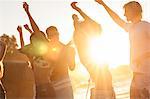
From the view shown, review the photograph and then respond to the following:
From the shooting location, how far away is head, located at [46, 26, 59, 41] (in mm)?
8984

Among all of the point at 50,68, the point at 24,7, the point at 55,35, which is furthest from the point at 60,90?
the point at 24,7

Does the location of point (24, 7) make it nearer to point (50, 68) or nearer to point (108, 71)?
point (50, 68)

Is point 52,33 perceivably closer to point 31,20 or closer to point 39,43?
point 39,43

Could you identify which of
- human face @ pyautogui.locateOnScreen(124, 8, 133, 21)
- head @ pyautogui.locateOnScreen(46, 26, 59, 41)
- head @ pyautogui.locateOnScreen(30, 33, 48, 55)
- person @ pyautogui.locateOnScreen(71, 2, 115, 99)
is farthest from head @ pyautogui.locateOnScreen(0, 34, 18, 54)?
human face @ pyautogui.locateOnScreen(124, 8, 133, 21)

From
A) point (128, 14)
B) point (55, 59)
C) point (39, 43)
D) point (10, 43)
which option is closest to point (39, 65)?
point (55, 59)

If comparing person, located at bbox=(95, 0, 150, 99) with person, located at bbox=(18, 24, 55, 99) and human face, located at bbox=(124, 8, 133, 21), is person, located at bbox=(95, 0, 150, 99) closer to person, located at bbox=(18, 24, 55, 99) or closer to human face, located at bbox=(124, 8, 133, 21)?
human face, located at bbox=(124, 8, 133, 21)

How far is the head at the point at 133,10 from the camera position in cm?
658

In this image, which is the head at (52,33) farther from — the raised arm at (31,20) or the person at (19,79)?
the person at (19,79)

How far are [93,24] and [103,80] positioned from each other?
1026 mm

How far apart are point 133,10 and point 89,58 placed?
177cm

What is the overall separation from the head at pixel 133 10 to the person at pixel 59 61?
2.51 meters

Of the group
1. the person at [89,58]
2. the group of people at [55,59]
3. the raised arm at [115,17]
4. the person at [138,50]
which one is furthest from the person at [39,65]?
the person at [138,50]

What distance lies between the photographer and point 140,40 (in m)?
6.53

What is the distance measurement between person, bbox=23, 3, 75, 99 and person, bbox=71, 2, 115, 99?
0.60 metres
